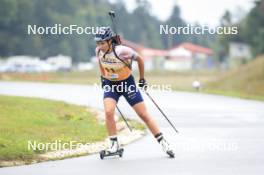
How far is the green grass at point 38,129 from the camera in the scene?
11.8 meters

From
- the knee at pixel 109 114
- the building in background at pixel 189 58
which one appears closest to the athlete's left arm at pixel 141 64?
the knee at pixel 109 114

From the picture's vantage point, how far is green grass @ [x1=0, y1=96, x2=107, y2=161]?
11.8m

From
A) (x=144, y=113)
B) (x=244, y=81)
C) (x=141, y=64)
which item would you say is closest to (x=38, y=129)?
(x=144, y=113)

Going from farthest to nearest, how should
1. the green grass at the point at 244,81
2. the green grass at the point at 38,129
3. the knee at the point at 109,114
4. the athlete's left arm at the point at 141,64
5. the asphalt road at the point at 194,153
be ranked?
the green grass at the point at 244,81, the green grass at the point at 38,129, the knee at the point at 109,114, the athlete's left arm at the point at 141,64, the asphalt road at the point at 194,153

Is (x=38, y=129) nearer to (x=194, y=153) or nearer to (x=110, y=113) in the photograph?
(x=110, y=113)

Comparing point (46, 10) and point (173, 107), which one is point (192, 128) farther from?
point (46, 10)

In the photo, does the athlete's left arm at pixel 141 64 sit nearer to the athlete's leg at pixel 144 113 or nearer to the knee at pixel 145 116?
the athlete's leg at pixel 144 113

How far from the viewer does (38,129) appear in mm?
15094

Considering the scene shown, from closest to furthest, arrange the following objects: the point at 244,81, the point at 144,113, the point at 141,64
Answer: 1. the point at 141,64
2. the point at 144,113
3. the point at 244,81

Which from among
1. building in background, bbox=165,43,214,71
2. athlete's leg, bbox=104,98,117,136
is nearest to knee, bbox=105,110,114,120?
athlete's leg, bbox=104,98,117,136

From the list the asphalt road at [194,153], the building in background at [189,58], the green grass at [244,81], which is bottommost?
the asphalt road at [194,153]

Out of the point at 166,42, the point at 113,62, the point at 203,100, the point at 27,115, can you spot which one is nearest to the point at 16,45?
the point at 166,42

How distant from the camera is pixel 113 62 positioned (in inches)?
442

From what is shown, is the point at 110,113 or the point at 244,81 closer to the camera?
the point at 110,113
